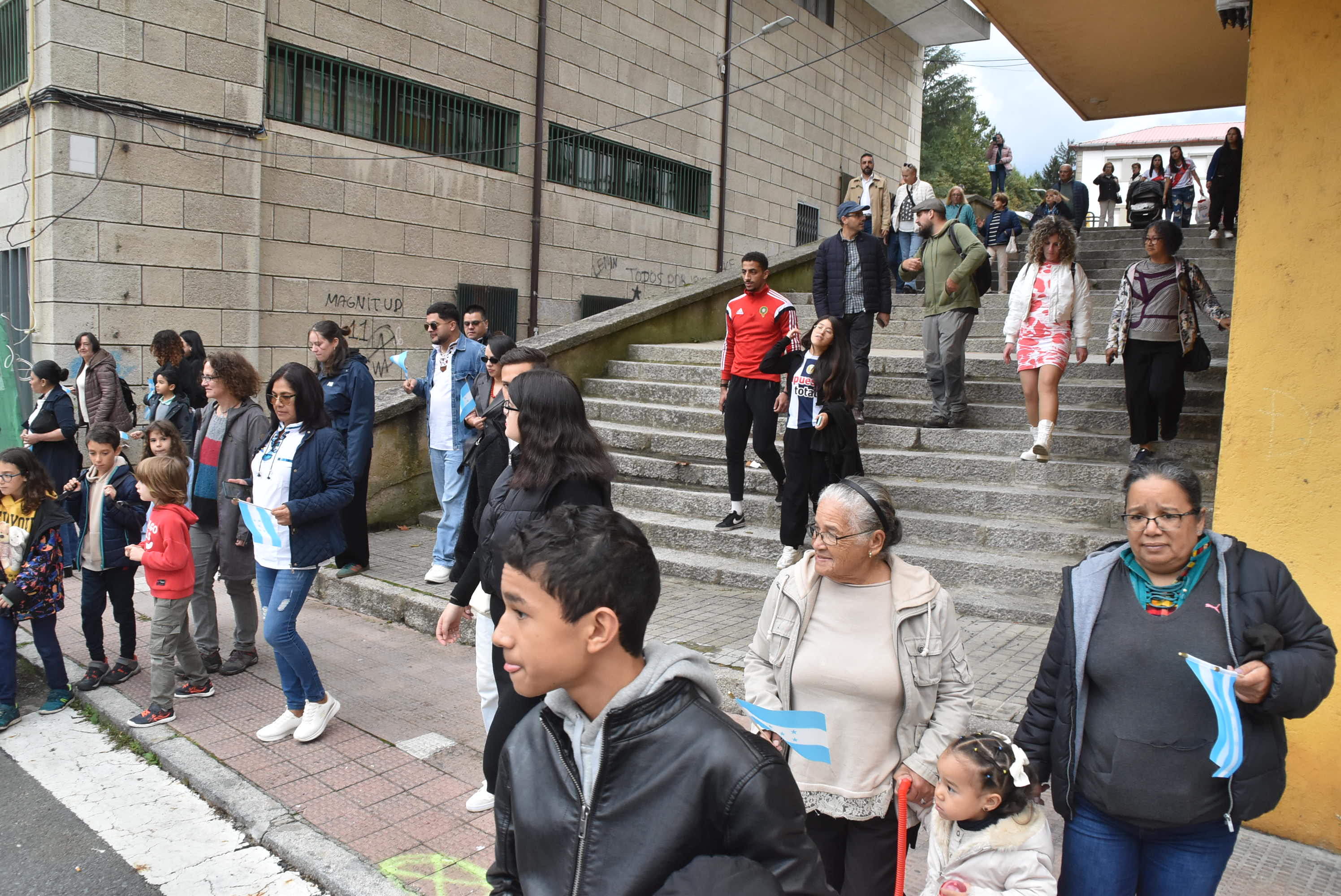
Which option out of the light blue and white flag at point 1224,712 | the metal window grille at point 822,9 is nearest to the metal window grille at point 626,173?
the metal window grille at point 822,9

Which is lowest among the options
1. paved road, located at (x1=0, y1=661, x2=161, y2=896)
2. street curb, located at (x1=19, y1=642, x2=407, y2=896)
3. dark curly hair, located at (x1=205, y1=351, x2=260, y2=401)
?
paved road, located at (x1=0, y1=661, x2=161, y2=896)

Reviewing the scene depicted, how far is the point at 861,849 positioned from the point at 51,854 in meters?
3.25

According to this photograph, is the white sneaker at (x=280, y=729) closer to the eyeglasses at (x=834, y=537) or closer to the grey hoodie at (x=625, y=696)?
the eyeglasses at (x=834, y=537)

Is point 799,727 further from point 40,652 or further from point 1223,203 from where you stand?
point 1223,203

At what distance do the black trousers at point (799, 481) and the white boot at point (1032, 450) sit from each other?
69.0 inches

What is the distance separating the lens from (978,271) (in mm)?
7996

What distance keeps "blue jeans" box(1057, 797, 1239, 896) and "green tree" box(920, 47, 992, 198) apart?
48753 millimetres

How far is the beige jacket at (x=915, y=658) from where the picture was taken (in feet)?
8.52

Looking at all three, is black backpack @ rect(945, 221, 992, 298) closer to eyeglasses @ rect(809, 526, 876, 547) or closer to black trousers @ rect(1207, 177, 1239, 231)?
eyeglasses @ rect(809, 526, 876, 547)

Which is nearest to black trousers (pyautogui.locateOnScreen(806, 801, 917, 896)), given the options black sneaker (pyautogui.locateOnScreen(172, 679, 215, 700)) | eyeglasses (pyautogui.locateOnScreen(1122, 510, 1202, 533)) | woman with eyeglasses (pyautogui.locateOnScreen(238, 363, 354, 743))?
eyeglasses (pyautogui.locateOnScreen(1122, 510, 1202, 533))

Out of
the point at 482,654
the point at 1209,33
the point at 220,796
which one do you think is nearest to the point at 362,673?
the point at 220,796

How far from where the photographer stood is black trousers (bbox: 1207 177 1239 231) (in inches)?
502

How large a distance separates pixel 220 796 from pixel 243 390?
237cm

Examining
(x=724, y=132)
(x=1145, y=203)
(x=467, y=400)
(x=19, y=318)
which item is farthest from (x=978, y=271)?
(x=724, y=132)
